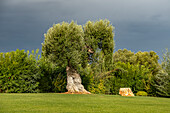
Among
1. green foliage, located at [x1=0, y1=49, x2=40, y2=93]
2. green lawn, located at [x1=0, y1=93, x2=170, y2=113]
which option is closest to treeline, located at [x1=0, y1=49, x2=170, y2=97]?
green foliage, located at [x1=0, y1=49, x2=40, y2=93]

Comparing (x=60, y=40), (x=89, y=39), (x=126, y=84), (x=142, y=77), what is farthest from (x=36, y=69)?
(x=142, y=77)

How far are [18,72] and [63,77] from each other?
4959 millimetres

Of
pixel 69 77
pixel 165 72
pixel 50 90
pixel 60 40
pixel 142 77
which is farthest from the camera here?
pixel 142 77

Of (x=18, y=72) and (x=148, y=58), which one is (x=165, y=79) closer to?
(x=18, y=72)

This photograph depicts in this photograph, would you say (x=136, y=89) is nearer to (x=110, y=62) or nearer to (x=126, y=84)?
(x=126, y=84)

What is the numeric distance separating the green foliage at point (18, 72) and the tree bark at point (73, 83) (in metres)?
3.25

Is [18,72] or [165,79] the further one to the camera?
[165,79]

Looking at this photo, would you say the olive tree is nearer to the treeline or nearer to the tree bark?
the tree bark

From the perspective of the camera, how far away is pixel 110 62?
2338cm

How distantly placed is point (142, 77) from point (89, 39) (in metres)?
8.64

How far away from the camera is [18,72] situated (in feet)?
60.5

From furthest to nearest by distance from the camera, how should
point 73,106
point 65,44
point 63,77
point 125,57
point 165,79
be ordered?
point 125,57, point 165,79, point 63,77, point 65,44, point 73,106

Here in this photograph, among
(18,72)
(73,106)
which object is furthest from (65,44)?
(73,106)

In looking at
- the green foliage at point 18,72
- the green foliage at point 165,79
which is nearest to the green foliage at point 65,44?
the green foliage at point 18,72
